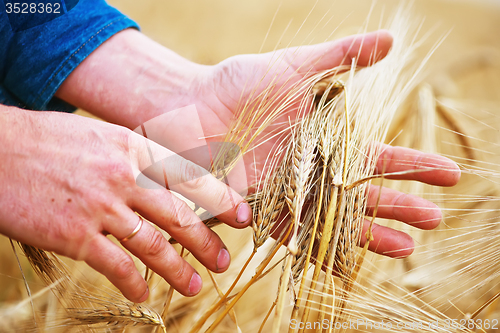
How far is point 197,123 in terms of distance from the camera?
863 mm

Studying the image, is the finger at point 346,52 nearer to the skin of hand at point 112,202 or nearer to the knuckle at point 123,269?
the skin of hand at point 112,202

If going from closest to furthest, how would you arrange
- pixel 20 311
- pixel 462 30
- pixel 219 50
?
pixel 20 311, pixel 219 50, pixel 462 30

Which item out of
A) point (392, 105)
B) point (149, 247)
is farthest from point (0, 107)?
point (392, 105)

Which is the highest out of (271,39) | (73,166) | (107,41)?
(271,39)

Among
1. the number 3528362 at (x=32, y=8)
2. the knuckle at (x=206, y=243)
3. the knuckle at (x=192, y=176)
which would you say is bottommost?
the knuckle at (x=206, y=243)

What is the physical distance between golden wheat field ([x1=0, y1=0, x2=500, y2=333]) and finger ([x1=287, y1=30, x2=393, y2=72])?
1.2 inches

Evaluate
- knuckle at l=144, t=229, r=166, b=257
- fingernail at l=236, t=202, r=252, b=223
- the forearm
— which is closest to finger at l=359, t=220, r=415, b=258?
fingernail at l=236, t=202, r=252, b=223

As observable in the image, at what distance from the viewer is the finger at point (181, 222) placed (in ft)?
1.83

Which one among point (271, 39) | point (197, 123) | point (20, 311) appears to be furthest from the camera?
point (271, 39)

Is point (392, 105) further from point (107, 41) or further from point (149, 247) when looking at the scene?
point (107, 41)

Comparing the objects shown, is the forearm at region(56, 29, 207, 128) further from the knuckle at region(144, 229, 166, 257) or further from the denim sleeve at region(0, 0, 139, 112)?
the knuckle at region(144, 229, 166, 257)

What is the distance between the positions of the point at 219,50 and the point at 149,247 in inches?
61.1

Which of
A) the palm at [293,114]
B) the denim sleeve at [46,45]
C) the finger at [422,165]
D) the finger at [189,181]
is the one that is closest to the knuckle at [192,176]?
the finger at [189,181]

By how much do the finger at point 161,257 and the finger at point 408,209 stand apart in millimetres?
401
